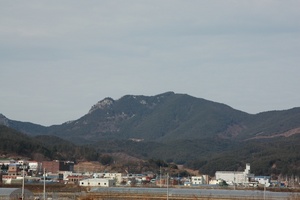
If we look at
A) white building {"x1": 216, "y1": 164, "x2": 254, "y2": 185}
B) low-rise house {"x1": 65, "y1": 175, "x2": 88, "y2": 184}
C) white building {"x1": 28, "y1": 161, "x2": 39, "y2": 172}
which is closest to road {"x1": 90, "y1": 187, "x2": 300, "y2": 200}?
low-rise house {"x1": 65, "y1": 175, "x2": 88, "y2": 184}

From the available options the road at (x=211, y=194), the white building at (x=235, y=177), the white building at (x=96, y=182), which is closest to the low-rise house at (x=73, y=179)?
the white building at (x=96, y=182)

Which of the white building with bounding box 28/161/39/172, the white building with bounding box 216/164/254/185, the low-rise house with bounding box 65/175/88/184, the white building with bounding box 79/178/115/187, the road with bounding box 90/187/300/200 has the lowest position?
the road with bounding box 90/187/300/200

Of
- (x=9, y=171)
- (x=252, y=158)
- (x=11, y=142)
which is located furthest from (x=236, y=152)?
(x=9, y=171)

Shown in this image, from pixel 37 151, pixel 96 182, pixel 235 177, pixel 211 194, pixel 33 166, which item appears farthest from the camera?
pixel 37 151

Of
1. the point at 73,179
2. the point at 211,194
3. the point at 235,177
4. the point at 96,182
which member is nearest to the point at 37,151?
the point at 73,179

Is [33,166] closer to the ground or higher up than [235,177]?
higher up

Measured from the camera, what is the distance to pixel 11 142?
120 metres

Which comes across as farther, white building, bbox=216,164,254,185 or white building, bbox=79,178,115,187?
white building, bbox=216,164,254,185

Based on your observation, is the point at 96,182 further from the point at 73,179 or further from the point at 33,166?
the point at 33,166

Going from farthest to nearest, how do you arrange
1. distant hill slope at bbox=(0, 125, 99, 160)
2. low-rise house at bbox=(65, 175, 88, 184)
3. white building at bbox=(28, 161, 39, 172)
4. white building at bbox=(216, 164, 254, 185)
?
distant hill slope at bbox=(0, 125, 99, 160)
white building at bbox=(216, 164, 254, 185)
white building at bbox=(28, 161, 39, 172)
low-rise house at bbox=(65, 175, 88, 184)

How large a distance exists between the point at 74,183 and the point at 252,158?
72.7m

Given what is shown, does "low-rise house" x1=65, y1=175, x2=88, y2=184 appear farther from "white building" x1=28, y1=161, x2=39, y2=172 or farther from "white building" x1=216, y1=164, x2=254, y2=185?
"white building" x1=216, y1=164, x2=254, y2=185

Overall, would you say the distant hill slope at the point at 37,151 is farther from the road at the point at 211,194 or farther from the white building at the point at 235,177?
the road at the point at 211,194

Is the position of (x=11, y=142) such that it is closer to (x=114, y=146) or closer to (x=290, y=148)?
(x=290, y=148)
